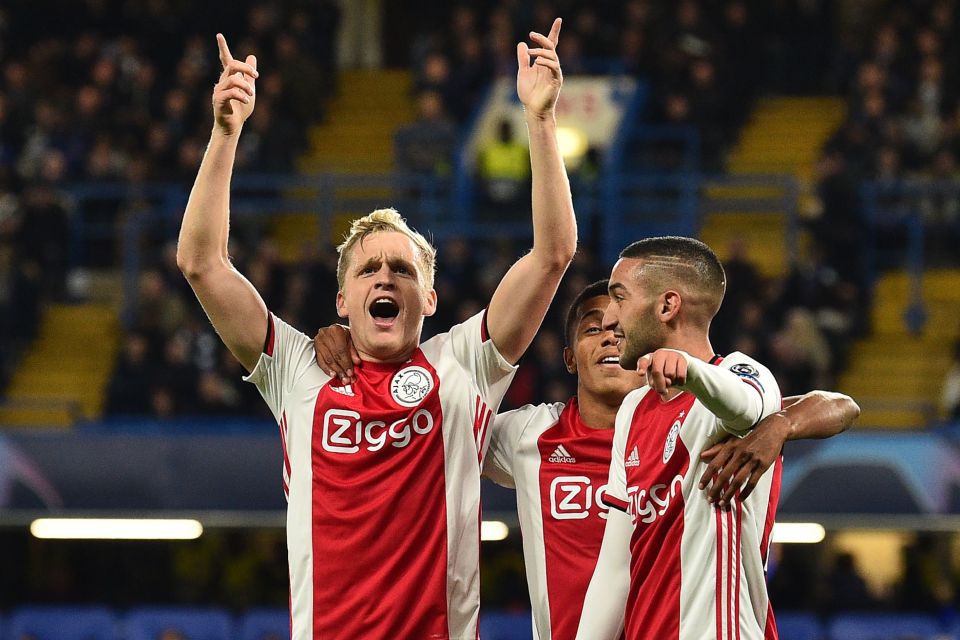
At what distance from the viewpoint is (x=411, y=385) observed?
5031 mm

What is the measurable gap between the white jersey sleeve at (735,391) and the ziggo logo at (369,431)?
1.01 meters

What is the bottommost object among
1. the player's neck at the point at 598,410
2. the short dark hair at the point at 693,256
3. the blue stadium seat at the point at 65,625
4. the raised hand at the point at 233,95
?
the blue stadium seat at the point at 65,625

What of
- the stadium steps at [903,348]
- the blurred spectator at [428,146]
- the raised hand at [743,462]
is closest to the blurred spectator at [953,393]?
the stadium steps at [903,348]

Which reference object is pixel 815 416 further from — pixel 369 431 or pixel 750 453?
pixel 369 431

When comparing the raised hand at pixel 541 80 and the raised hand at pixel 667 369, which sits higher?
the raised hand at pixel 541 80

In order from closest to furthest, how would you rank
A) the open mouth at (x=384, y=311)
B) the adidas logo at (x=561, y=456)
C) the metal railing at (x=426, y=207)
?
the open mouth at (x=384, y=311), the adidas logo at (x=561, y=456), the metal railing at (x=426, y=207)

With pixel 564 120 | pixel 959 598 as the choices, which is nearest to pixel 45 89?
pixel 564 120

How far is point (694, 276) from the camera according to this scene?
15.0 ft

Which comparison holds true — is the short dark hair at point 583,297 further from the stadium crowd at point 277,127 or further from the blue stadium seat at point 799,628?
the blue stadium seat at point 799,628

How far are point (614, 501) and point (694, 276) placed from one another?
2.28 feet

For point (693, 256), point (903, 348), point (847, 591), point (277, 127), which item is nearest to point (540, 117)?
point (693, 256)

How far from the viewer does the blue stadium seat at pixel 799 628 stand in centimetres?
1166

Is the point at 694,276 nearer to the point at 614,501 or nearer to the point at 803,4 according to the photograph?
the point at 614,501

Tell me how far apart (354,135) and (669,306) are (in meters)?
14.2
